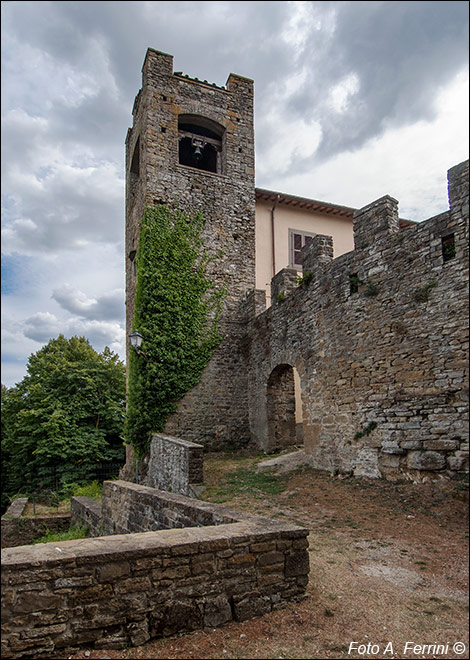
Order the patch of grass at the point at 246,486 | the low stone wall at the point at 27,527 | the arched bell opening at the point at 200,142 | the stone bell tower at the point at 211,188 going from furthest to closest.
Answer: the arched bell opening at the point at 200,142, the low stone wall at the point at 27,527, the stone bell tower at the point at 211,188, the patch of grass at the point at 246,486

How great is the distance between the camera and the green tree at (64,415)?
19750 millimetres

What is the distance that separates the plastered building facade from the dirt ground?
0.99m

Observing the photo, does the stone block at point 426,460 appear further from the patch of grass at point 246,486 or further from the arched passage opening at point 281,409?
the arched passage opening at point 281,409

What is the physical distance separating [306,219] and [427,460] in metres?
11.9

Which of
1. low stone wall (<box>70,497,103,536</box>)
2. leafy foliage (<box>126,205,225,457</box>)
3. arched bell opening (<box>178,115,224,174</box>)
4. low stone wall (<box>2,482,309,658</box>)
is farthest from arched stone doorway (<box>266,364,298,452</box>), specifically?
low stone wall (<box>2,482,309,658</box>)

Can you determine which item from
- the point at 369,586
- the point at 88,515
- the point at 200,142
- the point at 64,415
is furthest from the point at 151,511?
the point at 64,415

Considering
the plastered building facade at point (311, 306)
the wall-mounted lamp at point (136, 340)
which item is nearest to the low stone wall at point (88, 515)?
the plastered building facade at point (311, 306)

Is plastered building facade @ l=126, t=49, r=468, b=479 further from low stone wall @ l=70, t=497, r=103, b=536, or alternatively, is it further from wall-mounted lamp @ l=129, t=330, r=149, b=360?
low stone wall @ l=70, t=497, r=103, b=536

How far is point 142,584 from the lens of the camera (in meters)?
3.31

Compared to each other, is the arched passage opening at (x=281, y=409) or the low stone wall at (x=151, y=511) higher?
the arched passage opening at (x=281, y=409)

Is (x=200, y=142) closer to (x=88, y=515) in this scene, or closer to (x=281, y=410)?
(x=281, y=410)

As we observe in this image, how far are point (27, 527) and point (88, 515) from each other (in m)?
4.68

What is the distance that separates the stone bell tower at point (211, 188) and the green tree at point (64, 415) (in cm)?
735

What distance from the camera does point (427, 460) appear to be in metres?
6.98
